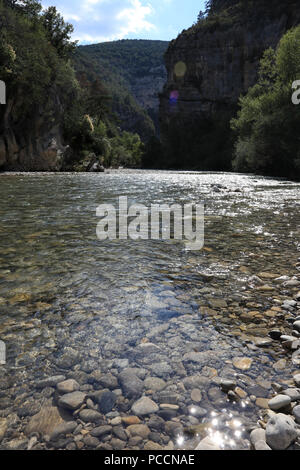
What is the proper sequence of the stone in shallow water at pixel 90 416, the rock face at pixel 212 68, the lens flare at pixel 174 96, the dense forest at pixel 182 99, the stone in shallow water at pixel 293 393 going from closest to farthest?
the stone in shallow water at pixel 90 416
the stone in shallow water at pixel 293 393
the dense forest at pixel 182 99
the rock face at pixel 212 68
the lens flare at pixel 174 96

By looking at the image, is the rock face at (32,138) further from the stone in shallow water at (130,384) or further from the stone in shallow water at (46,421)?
the stone in shallow water at (46,421)

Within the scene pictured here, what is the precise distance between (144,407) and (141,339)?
0.73 meters

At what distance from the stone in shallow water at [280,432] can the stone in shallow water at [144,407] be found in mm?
641

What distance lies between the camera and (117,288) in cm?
359

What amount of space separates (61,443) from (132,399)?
479 millimetres

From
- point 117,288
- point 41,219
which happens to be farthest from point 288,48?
point 117,288

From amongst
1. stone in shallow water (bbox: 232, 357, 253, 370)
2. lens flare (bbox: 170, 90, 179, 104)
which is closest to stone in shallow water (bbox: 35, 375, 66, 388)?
stone in shallow water (bbox: 232, 357, 253, 370)

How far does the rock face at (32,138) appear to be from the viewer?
88.9ft

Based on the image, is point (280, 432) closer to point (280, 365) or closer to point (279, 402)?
point (279, 402)

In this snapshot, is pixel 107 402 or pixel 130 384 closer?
pixel 107 402

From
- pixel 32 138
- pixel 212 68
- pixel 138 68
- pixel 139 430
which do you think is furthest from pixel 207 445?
pixel 138 68

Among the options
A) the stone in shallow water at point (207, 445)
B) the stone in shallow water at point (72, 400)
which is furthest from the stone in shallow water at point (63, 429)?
the stone in shallow water at point (207, 445)

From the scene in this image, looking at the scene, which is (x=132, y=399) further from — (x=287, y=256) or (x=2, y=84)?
A: (x=2, y=84)

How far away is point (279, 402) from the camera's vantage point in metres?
1.81
